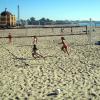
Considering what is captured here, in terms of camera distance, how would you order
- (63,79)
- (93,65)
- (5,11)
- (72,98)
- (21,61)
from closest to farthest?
(72,98)
(63,79)
(93,65)
(21,61)
(5,11)

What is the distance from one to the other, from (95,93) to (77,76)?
7.41 feet

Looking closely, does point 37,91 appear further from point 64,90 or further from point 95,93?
point 95,93

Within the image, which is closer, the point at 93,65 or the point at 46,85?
the point at 46,85

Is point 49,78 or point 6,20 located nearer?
point 49,78

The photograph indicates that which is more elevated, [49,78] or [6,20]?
[6,20]

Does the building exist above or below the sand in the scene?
above

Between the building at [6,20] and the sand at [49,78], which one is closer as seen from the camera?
the sand at [49,78]

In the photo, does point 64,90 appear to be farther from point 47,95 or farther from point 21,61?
point 21,61

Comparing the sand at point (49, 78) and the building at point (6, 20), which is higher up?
the building at point (6, 20)

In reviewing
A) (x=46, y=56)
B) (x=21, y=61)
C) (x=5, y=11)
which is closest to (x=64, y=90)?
(x=21, y=61)

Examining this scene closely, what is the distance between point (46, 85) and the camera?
347 inches

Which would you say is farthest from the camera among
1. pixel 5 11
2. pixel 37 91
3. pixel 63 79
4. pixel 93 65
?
pixel 5 11

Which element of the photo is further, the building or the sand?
the building

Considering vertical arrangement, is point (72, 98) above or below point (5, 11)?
below
